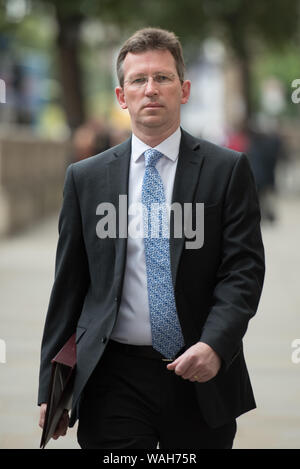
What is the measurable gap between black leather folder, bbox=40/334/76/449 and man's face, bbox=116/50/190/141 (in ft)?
2.49

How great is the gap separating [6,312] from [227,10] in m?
19.9

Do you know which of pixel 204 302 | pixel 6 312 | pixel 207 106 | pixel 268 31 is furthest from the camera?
pixel 207 106

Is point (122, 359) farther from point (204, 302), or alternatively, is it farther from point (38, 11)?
point (38, 11)

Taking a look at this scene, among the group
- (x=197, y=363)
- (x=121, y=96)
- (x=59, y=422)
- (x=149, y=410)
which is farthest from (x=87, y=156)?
(x=197, y=363)

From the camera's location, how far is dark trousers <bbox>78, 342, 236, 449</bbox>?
3.44 meters

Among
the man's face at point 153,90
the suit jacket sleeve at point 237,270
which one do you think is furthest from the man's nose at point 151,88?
the suit jacket sleeve at point 237,270

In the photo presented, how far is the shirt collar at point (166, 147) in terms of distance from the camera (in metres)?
3.51

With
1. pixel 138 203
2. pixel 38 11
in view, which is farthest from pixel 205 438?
pixel 38 11

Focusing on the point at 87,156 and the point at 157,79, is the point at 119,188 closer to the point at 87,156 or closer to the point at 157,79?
the point at 157,79

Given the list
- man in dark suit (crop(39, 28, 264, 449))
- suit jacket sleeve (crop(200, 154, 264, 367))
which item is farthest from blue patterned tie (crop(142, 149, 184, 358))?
suit jacket sleeve (crop(200, 154, 264, 367))

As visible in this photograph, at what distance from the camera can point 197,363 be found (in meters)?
3.19

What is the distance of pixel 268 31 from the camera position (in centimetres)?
3031

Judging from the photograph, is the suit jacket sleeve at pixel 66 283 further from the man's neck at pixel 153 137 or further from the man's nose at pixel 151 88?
the man's nose at pixel 151 88

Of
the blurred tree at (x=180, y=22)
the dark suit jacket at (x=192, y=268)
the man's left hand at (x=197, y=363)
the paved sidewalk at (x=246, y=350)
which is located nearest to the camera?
the man's left hand at (x=197, y=363)
